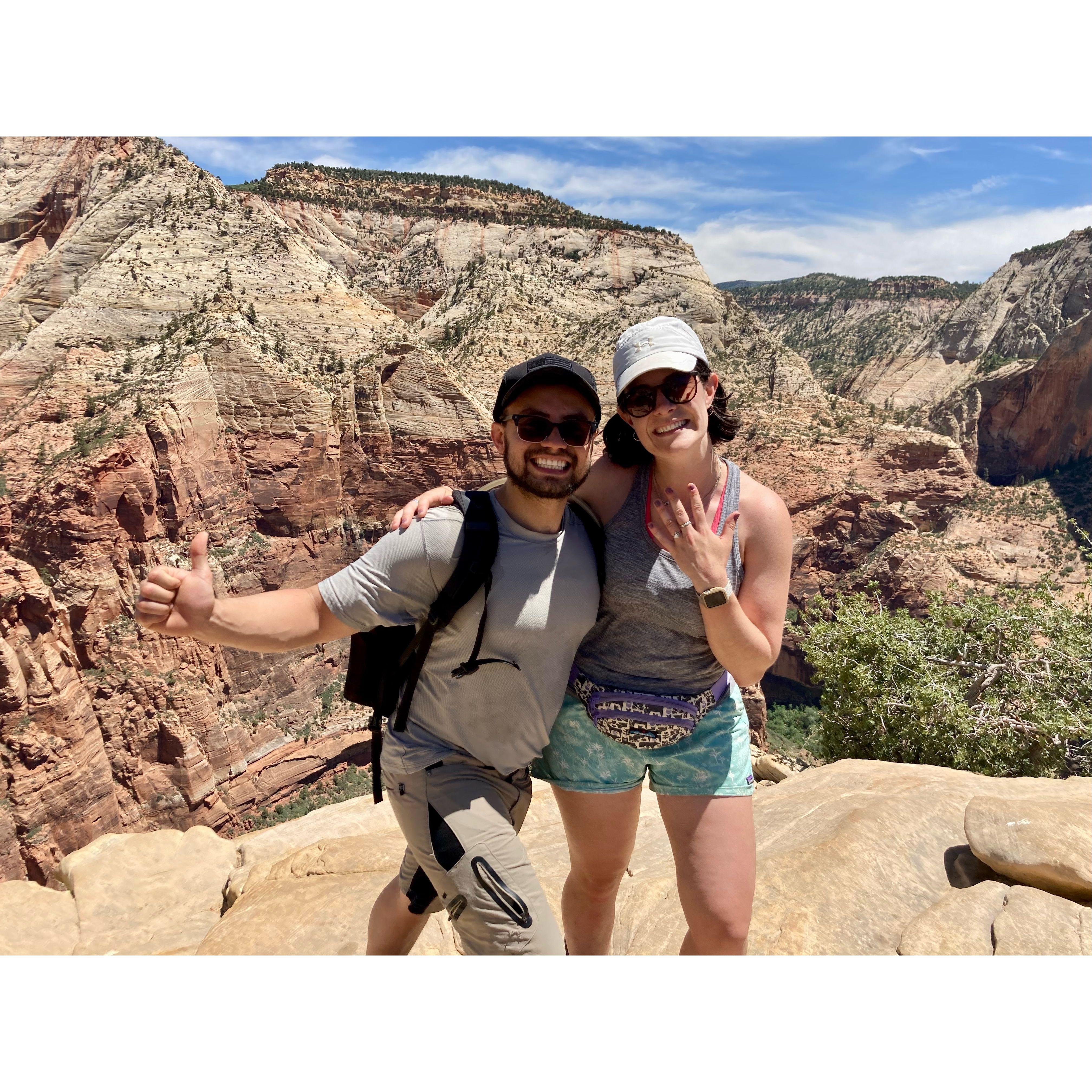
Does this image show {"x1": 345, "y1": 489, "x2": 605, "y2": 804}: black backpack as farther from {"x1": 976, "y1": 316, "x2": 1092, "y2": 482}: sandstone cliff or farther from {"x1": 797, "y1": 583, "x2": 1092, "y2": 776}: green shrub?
{"x1": 976, "y1": 316, "x2": 1092, "y2": 482}: sandstone cliff

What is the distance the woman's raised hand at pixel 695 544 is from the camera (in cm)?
265

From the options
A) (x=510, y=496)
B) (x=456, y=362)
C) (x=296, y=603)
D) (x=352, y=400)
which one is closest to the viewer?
(x=296, y=603)

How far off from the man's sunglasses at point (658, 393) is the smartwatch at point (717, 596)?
28.8 inches

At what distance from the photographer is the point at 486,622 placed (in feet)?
9.11

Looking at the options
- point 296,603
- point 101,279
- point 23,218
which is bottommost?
point 296,603

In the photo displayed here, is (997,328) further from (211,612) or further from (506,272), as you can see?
(211,612)

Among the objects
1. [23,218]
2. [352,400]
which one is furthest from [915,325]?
[23,218]

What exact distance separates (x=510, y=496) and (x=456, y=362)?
40209 millimetres

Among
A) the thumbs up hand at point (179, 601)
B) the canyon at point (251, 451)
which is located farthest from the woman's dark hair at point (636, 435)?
the canyon at point (251, 451)

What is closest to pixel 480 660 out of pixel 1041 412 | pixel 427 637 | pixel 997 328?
pixel 427 637

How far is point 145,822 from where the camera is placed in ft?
65.6

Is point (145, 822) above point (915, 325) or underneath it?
underneath
